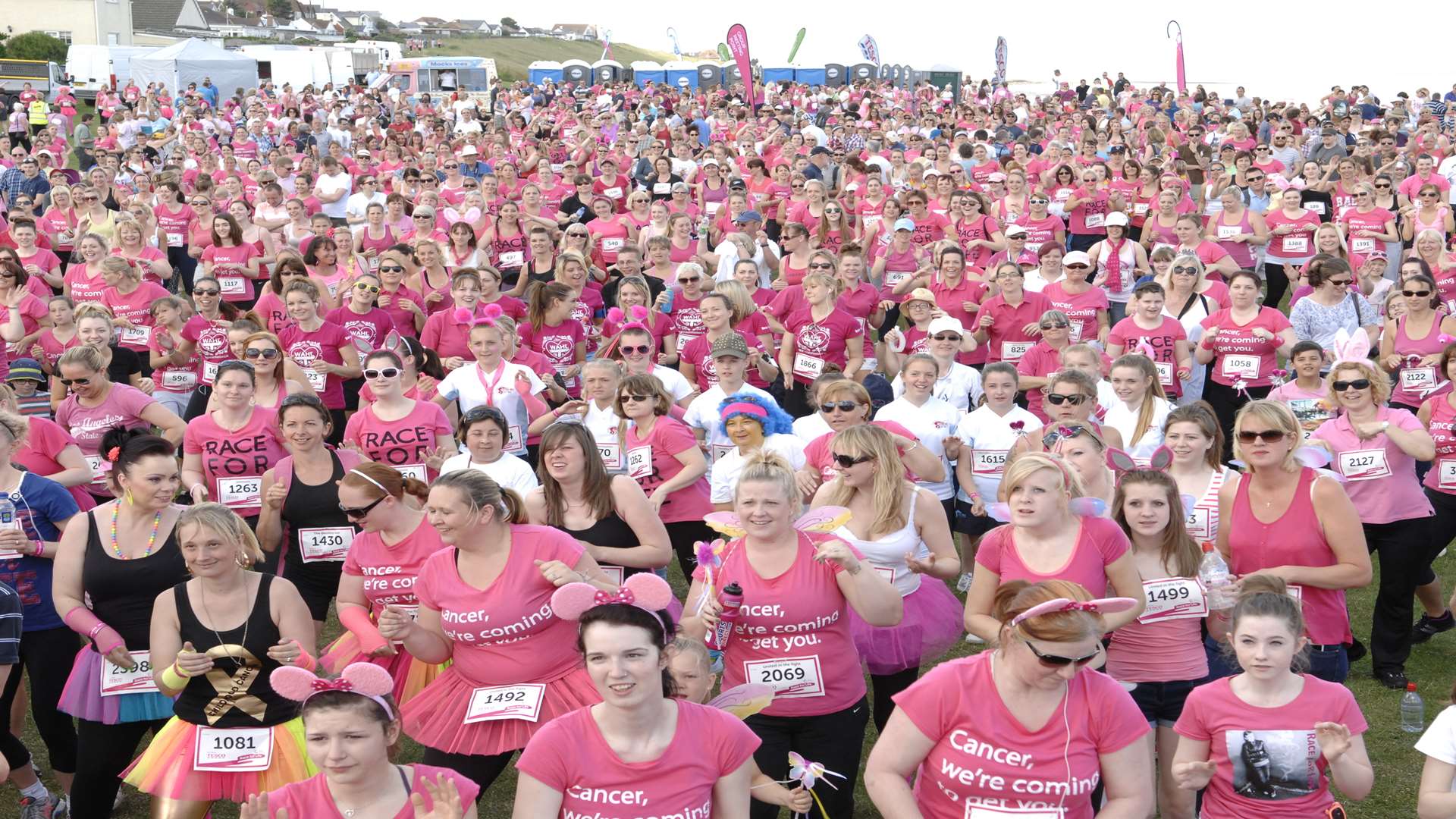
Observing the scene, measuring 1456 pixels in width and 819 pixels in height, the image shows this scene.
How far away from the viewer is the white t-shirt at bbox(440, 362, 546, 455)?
25.6ft

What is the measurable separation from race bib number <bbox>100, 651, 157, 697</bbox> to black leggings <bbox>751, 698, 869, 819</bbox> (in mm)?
2189

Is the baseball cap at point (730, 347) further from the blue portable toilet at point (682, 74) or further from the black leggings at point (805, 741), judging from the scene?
the blue portable toilet at point (682, 74)

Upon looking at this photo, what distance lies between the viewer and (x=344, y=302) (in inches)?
402

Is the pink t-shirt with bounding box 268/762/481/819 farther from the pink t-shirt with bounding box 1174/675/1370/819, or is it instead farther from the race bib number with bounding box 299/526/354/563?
the race bib number with bounding box 299/526/354/563

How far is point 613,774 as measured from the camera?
11.3 feet

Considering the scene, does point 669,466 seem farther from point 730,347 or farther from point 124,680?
point 124,680

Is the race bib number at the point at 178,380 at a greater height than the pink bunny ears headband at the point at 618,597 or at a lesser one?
lesser

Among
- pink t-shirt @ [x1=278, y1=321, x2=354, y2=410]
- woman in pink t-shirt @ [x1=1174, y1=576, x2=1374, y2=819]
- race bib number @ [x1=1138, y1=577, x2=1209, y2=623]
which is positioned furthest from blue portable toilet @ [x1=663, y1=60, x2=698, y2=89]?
woman in pink t-shirt @ [x1=1174, y1=576, x2=1374, y2=819]

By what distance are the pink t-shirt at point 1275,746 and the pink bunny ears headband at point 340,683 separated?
2.31 metres

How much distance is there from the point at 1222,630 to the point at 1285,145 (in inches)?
638

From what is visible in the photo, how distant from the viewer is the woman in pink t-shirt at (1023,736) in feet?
11.2

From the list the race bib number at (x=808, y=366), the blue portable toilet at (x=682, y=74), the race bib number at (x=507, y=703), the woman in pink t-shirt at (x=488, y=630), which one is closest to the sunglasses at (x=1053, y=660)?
the woman in pink t-shirt at (x=488, y=630)

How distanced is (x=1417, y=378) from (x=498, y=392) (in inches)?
221

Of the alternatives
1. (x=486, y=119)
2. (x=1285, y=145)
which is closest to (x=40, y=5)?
(x=486, y=119)
